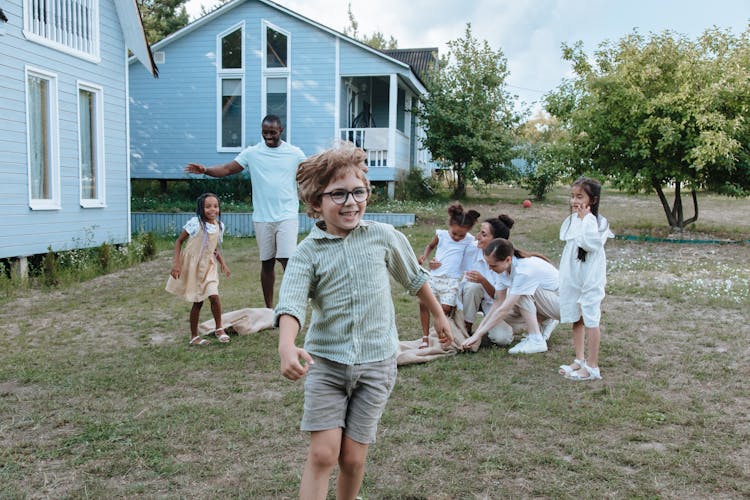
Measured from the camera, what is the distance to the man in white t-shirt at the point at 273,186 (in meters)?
6.51

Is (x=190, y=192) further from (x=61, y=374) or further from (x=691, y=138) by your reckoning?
(x=61, y=374)

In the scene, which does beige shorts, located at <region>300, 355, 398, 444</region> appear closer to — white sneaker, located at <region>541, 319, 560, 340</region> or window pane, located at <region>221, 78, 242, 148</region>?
white sneaker, located at <region>541, 319, 560, 340</region>

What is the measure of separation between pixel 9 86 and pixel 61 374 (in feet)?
20.6

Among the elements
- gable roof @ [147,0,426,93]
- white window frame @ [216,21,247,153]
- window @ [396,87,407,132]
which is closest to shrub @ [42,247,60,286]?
white window frame @ [216,21,247,153]

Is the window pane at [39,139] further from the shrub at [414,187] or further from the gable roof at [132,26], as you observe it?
the shrub at [414,187]

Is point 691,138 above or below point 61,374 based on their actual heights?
above

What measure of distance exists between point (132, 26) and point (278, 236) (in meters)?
8.06

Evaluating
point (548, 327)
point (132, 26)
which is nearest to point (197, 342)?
point (548, 327)

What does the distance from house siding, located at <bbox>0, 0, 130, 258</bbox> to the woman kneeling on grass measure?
23.9 ft

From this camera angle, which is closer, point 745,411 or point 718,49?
point 745,411

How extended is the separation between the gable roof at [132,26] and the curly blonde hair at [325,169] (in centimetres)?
1105

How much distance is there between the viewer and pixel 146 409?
14.2 feet

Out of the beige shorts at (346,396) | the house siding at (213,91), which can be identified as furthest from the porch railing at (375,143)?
the beige shorts at (346,396)

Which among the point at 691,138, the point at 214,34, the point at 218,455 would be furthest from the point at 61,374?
the point at 214,34
